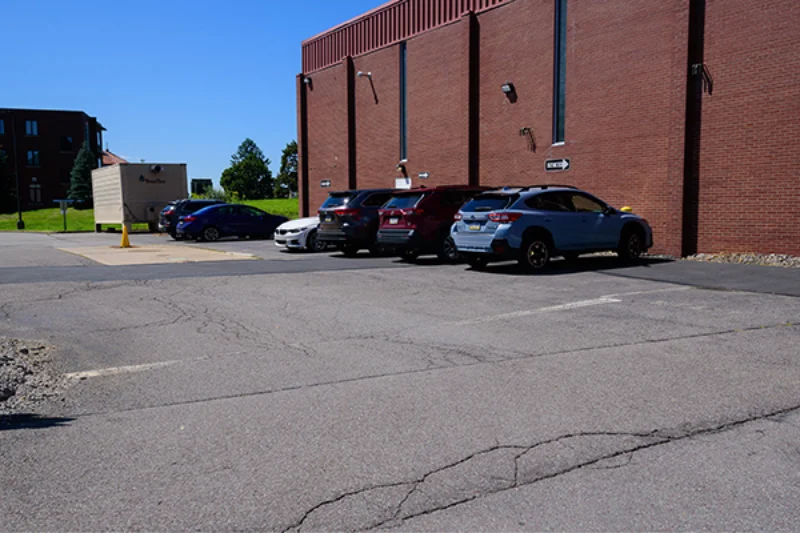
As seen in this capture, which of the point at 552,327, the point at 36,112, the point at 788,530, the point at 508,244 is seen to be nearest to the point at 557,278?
the point at 508,244

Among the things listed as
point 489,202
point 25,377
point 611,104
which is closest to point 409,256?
point 489,202

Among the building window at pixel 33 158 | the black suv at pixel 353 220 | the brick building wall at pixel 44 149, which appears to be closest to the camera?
the black suv at pixel 353 220

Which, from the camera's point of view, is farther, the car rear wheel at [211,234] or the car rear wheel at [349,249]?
the car rear wheel at [211,234]

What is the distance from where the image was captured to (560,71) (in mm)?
20672

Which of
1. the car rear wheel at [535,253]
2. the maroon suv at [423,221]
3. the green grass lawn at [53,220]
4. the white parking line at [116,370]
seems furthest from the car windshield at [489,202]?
the green grass lawn at [53,220]

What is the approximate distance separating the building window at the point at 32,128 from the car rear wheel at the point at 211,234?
60565 mm

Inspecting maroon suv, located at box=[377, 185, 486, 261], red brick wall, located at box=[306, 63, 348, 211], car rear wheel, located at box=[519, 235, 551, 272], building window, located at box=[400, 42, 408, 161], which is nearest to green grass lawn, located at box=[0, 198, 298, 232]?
red brick wall, located at box=[306, 63, 348, 211]

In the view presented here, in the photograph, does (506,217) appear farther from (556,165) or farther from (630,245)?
(556,165)

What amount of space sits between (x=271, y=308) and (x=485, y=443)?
6.27 m

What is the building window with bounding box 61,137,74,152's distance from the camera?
79.8m

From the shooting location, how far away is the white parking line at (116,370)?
21.5 ft

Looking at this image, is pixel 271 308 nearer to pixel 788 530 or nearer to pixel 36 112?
pixel 788 530

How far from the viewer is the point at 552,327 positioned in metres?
8.64

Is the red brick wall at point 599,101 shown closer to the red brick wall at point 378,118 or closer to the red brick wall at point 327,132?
the red brick wall at point 378,118
